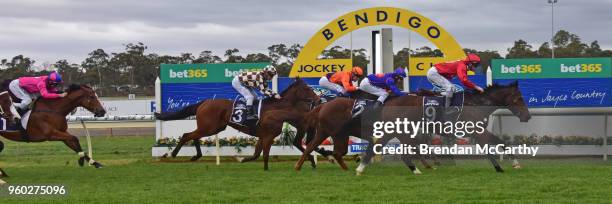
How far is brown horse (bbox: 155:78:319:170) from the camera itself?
13.8m

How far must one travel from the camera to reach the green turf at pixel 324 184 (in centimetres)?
895

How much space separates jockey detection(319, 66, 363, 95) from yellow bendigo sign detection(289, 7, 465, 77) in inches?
138

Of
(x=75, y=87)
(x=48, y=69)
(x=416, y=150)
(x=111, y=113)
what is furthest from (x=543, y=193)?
(x=111, y=113)

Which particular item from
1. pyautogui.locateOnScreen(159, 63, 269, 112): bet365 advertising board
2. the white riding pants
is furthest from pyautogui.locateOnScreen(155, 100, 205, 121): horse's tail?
the white riding pants

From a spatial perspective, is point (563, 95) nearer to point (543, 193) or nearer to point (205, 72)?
point (205, 72)

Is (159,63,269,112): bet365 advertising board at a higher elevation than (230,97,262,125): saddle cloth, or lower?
higher

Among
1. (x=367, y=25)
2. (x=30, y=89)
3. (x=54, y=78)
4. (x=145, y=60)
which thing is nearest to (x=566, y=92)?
(x=367, y=25)

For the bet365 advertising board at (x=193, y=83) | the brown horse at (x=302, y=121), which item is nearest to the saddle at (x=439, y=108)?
the brown horse at (x=302, y=121)

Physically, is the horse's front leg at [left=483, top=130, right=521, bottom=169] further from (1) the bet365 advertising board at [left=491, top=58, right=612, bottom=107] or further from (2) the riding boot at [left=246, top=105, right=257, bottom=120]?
(1) the bet365 advertising board at [left=491, top=58, right=612, bottom=107]

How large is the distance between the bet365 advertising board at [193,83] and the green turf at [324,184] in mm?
4424

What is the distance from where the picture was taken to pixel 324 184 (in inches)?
414

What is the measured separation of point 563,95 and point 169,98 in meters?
8.37

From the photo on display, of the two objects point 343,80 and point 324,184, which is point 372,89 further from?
point 324,184

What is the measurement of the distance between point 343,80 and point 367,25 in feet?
14.8
